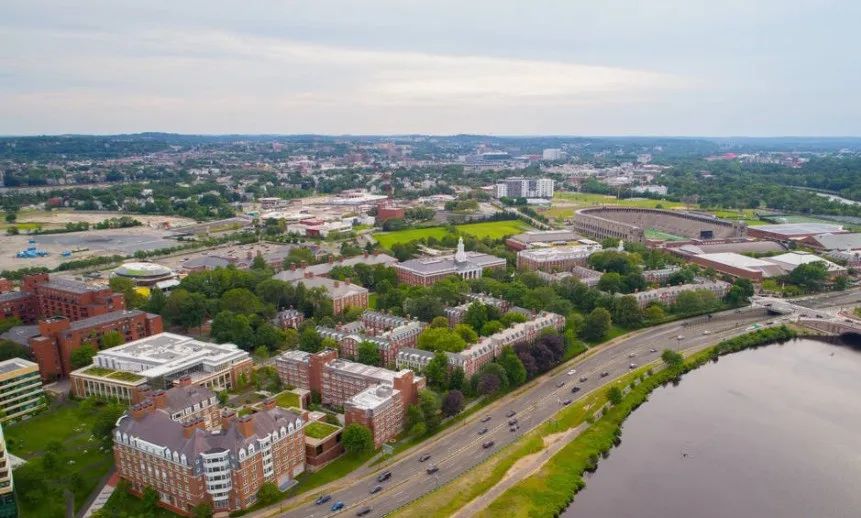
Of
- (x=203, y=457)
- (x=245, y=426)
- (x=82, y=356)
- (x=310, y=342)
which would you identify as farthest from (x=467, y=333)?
(x=82, y=356)

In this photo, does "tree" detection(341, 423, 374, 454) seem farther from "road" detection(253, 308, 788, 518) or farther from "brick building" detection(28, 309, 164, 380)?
"brick building" detection(28, 309, 164, 380)

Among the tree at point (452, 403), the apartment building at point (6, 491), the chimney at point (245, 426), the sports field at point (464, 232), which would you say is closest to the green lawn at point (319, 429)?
the chimney at point (245, 426)

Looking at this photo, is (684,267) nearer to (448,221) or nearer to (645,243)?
(645,243)

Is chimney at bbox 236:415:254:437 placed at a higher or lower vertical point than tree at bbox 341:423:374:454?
higher

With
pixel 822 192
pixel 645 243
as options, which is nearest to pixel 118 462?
pixel 645 243

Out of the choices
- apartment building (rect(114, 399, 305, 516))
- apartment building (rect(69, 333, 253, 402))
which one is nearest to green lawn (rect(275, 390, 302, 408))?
apartment building (rect(69, 333, 253, 402))

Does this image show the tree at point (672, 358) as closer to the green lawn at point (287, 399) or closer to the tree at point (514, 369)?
the tree at point (514, 369)
